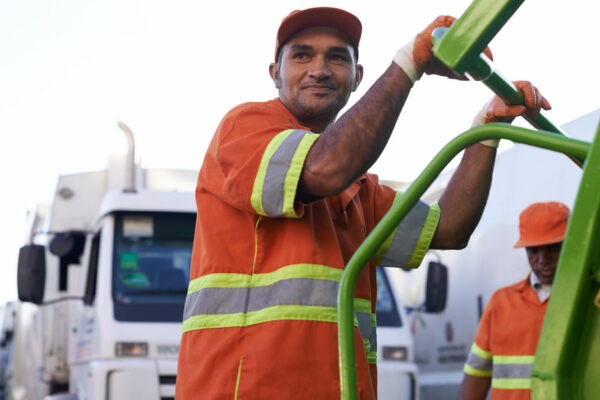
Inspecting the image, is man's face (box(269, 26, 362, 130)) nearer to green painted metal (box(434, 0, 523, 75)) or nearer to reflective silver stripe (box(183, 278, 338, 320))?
reflective silver stripe (box(183, 278, 338, 320))

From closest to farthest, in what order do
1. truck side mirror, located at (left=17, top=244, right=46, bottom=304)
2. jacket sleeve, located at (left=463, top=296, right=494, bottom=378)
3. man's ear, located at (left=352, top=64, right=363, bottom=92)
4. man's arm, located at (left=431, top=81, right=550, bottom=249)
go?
1. man's arm, located at (left=431, top=81, right=550, bottom=249)
2. man's ear, located at (left=352, top=64, right=363, bottom=92)
3. jacket sleeve, located at (left=463, top=296, right=494, bottom=378)
4. truck side mirror, located at (left=17, top=244, right=46, bottom=304)

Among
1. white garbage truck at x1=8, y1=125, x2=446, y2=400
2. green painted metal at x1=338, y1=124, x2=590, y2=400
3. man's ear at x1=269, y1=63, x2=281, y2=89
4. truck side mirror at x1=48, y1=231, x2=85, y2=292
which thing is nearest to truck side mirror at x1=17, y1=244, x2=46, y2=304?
white garbage truck at x1=8, y1=125, x2=446, y2=400

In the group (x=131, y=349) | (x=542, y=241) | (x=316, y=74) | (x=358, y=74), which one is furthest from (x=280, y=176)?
(x=131, y=349)

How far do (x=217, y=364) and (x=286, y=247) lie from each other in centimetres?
34

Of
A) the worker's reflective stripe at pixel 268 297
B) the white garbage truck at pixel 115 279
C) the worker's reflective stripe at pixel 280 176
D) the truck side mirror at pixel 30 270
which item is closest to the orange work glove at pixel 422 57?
the worker's reflective stripe at pixel 280 176

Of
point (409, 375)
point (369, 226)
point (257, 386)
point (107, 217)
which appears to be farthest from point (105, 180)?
point (257, 386)

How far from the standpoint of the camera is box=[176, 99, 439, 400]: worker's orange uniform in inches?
78.7

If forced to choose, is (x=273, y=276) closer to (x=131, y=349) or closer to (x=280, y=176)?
(x=280, y=176)

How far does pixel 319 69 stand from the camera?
245 centimetres

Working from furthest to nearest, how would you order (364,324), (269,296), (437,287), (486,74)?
1. (437,287)
2. (364,324)
3. (269,296)
4. (486,74)

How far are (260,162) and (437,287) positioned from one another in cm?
472

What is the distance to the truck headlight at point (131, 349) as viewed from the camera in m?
5.77

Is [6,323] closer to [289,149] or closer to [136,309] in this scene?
[136,309]

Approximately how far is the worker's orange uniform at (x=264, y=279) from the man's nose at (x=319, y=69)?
0.22 meters
